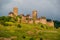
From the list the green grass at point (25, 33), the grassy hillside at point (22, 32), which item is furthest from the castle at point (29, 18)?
the green grass at point (25, 33)

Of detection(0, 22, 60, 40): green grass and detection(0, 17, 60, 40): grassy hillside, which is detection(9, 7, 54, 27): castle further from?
detection(0, 22, 60, 40): green grass

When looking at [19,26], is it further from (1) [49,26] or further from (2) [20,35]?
(1) [49,26]

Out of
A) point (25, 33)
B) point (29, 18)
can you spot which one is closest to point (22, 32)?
point (25, 33)

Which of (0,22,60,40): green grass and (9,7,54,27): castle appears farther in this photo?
(9,7,54,27): castle

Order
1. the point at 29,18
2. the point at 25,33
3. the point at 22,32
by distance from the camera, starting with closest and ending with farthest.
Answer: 1. the point at 25,33
2. the point at 22,32
3. the point at 29,18

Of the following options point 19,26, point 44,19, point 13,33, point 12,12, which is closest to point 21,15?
point 12,12

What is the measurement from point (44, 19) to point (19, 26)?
19.1 meters

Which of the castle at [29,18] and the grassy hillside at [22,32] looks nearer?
the grassy hillside at [22,32]

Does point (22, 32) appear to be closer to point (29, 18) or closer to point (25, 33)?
point (25, 33)

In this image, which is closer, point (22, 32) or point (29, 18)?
point (22, 32)

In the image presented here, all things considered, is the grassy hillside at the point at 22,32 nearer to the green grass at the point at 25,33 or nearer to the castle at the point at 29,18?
the green grass at the point at 25,33

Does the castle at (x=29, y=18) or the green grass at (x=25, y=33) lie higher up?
the castle at (x=29, y=18)

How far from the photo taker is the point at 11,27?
73000mm

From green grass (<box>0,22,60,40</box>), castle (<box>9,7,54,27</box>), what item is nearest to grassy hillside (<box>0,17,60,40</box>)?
green grass (<box>0,22,60,40</box>)
